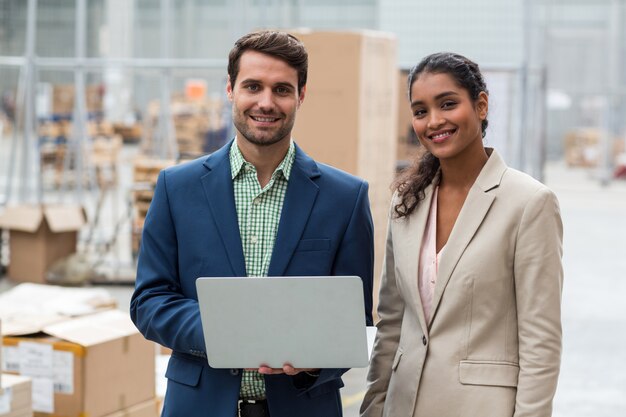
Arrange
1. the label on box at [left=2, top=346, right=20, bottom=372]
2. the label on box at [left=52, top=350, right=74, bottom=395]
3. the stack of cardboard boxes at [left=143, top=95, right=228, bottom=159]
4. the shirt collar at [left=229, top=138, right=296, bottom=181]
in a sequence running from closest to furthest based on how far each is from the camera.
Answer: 1. the shirt collar at [left=229, top=138, right=296, bottom=181]
2. the label on box at [left=52, top=350, right=74, bottom=395]
3. the label on box at [left=2, top=346, right=20, bottom=372]
4. the stack of cardboard boxes at [left=143, top=95, right=228, bottom=159]

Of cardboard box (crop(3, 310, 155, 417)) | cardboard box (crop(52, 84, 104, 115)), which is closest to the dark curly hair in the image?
cardboard box (crop(3, 310, 155, 417))

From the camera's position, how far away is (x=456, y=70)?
2355 millimetres

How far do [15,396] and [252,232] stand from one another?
76.6 inches

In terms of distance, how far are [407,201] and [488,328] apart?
14.8 inches

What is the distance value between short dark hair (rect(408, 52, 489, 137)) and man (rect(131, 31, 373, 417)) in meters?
0.28

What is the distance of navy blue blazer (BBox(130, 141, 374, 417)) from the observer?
230cm

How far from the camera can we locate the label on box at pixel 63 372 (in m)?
4.26

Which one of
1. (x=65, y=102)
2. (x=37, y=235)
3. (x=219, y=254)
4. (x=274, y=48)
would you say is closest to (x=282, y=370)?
(x=219, y=254)

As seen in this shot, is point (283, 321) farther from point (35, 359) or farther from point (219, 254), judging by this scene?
point (35, 359)

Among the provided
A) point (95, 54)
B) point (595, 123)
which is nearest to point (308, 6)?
point (95, 54)

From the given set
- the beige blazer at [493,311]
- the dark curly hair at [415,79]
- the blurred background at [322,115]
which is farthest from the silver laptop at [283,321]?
the blurred background at [322,115]

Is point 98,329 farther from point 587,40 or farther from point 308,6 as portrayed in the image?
point 587,40

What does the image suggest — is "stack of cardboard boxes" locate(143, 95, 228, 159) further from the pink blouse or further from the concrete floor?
the pink blouse

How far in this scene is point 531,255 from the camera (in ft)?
7.50
